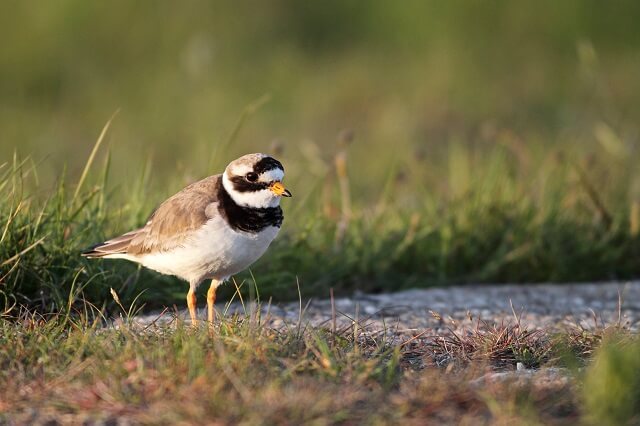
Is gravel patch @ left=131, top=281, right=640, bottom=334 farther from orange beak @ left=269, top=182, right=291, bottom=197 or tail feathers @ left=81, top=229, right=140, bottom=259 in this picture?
orange beak @ left=269, top=182, right=291, bottom=197

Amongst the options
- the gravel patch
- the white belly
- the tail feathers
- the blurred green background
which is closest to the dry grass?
the white belly

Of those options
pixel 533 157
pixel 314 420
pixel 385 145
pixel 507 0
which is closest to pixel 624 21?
pixel 507 0

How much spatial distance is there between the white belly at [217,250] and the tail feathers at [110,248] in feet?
1.31

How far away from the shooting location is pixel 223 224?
16.0 feet

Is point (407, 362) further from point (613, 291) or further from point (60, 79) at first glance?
point (60, 79)

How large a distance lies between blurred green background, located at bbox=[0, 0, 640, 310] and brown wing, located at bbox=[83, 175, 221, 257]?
525 millimetres

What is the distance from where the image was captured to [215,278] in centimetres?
523

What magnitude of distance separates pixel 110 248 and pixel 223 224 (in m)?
0.79

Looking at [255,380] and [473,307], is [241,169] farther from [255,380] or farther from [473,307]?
[473,307]

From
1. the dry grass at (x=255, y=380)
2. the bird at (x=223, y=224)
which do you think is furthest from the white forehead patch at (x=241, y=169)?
the dry grass at (x=255, y=380)

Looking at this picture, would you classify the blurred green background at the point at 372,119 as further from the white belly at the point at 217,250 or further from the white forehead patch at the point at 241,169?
the white forehead patch at the point at 241,169

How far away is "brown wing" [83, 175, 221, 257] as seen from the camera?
16.4 feet

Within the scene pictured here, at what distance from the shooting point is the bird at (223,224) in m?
4.86

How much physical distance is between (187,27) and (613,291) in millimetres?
7488
